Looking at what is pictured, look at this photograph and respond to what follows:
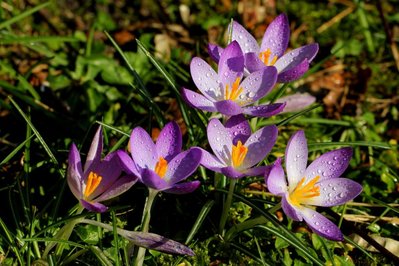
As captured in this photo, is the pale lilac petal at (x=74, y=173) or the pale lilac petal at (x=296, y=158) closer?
→ the pale lilac petal at (x=74, y=173)

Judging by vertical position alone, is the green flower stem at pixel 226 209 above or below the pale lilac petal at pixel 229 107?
below

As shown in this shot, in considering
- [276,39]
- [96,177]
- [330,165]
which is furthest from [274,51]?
[96,177]

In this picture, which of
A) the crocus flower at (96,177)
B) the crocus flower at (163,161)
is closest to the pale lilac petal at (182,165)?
the crocus flower at (163,161)

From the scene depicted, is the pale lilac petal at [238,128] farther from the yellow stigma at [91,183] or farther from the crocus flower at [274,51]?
the yellow stigma at [91,183]

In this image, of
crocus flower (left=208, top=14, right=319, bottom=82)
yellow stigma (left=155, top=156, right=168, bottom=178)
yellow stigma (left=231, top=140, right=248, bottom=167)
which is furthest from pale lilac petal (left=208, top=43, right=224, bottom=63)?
yellow stigma (left=155, top=156, right=168, bottom=178)

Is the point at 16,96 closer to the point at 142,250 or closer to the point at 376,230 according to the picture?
the point at 142,250

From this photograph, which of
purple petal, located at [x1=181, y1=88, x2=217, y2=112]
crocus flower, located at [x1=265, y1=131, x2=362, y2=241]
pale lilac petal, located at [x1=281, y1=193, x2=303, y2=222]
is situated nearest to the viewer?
pale lilac petal, located at [x1=281, y1=193, x2=303, y2=222]

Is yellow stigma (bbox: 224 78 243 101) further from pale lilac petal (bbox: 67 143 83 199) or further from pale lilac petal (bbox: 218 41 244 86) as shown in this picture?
pale lilac petal (bbox: 67 143 83 199)
